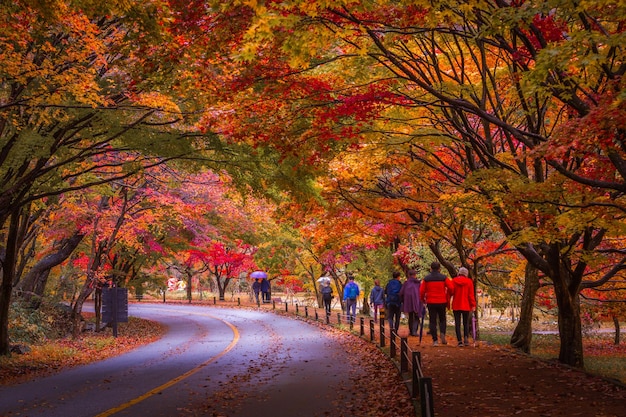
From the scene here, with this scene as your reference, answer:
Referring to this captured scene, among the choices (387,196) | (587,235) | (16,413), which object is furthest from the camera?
(387,196)

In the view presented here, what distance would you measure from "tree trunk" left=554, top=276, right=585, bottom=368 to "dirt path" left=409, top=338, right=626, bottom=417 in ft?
3.75

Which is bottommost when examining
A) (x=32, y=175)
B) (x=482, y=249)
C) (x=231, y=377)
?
→ (x=231, y=377)

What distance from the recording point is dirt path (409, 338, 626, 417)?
311 inches

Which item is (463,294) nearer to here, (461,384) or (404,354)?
(404,354)

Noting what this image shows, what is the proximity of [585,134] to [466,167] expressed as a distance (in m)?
10.4

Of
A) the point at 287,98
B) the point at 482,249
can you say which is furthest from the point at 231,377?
the point at 482,249

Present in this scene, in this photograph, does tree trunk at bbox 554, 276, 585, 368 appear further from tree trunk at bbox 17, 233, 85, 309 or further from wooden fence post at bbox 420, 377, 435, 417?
tree trunk at bbox 17, 233, 85, 309

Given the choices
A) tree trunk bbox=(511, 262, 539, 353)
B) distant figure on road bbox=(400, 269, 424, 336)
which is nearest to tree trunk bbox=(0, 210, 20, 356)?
distant figure on road bbox=(400, 269, 424, 336)

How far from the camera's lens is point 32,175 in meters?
12.5

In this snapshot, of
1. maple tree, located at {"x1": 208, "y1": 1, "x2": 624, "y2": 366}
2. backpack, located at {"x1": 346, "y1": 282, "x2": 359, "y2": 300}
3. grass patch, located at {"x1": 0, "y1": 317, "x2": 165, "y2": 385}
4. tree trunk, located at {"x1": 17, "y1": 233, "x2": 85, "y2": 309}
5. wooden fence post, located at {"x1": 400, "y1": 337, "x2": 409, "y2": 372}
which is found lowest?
grass patch, located at {"x1": 0, "y1": 317, "x2": 165, "y2": 385}

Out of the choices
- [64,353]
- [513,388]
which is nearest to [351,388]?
[513,388]

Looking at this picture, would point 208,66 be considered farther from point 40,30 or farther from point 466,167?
point 466,167

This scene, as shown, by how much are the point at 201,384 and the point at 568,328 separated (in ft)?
28.2

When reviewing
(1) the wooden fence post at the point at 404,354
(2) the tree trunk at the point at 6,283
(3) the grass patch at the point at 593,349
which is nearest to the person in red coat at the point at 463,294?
(1) the wooden fence post at the point at 404,354
